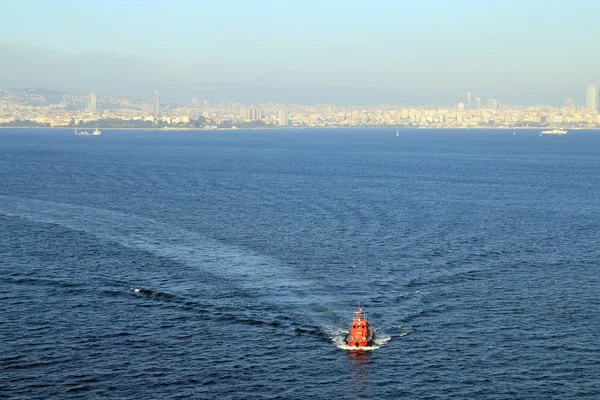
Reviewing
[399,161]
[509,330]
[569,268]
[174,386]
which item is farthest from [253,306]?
[399,161]

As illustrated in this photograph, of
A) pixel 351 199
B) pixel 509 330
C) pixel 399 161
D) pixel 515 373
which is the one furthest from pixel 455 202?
pixel 399 161

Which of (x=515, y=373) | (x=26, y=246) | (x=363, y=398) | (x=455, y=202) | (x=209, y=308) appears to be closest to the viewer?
(x=363, y=398)

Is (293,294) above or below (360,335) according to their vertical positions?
above

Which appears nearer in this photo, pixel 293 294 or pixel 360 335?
pixel 360 335

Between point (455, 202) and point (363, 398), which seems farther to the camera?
point (455, 202)

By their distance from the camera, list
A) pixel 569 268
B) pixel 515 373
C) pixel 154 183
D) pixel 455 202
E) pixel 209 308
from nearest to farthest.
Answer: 1. pixel 515 373
2. pixel 209 308
3. pixel 569 268
4. pixel 455 202
5. pixel 154 183

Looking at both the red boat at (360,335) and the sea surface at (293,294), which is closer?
the sea surface at (293,294)

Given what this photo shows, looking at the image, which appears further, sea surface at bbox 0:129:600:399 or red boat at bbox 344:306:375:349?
red boat at bbox 344:306:375:349

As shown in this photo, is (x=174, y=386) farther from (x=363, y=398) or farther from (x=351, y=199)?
(x=351, y=199)
